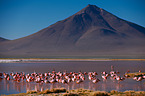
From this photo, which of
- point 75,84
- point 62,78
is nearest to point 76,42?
point 62,78

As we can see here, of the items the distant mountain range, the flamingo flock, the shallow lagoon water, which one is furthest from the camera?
the distant mountain range

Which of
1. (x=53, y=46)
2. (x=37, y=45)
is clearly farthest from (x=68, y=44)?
(x=37, y=45)

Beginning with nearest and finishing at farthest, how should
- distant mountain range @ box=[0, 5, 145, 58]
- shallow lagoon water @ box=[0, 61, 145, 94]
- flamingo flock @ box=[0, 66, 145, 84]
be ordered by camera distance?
shallow lagoon water @ box=[0, 61, 145, 94], flamingo flock @ box=[0, 66, 145, 84], distant mountain range @ box=[0, 5, 145, 58]

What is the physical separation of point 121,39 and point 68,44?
115 ft

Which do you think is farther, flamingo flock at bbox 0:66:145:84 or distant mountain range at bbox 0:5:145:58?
distant mountain range at bbox 0:5:145:58

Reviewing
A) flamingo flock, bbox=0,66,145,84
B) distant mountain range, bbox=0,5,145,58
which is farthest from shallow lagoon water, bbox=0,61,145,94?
distant mountain range, bbox=0,5,145,58

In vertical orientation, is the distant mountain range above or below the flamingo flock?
above

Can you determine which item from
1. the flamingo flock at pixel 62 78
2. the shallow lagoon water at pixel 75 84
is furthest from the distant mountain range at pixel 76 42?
the flamingo flock at pixel 62 78

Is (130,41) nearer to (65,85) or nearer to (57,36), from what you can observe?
(57,36)

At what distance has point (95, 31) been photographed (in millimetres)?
181875

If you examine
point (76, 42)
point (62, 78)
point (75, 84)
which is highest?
point (76, 42)

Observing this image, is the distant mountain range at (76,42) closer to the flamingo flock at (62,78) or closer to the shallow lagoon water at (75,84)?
the shallow lagoon water at (75,84)

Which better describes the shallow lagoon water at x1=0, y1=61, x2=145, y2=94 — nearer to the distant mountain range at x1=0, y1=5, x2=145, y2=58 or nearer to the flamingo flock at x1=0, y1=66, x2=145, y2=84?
the flamingo flock at x1=0, y1=66, x2=145, y2=84

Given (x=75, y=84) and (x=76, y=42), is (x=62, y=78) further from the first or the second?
(x=76, y=42)
